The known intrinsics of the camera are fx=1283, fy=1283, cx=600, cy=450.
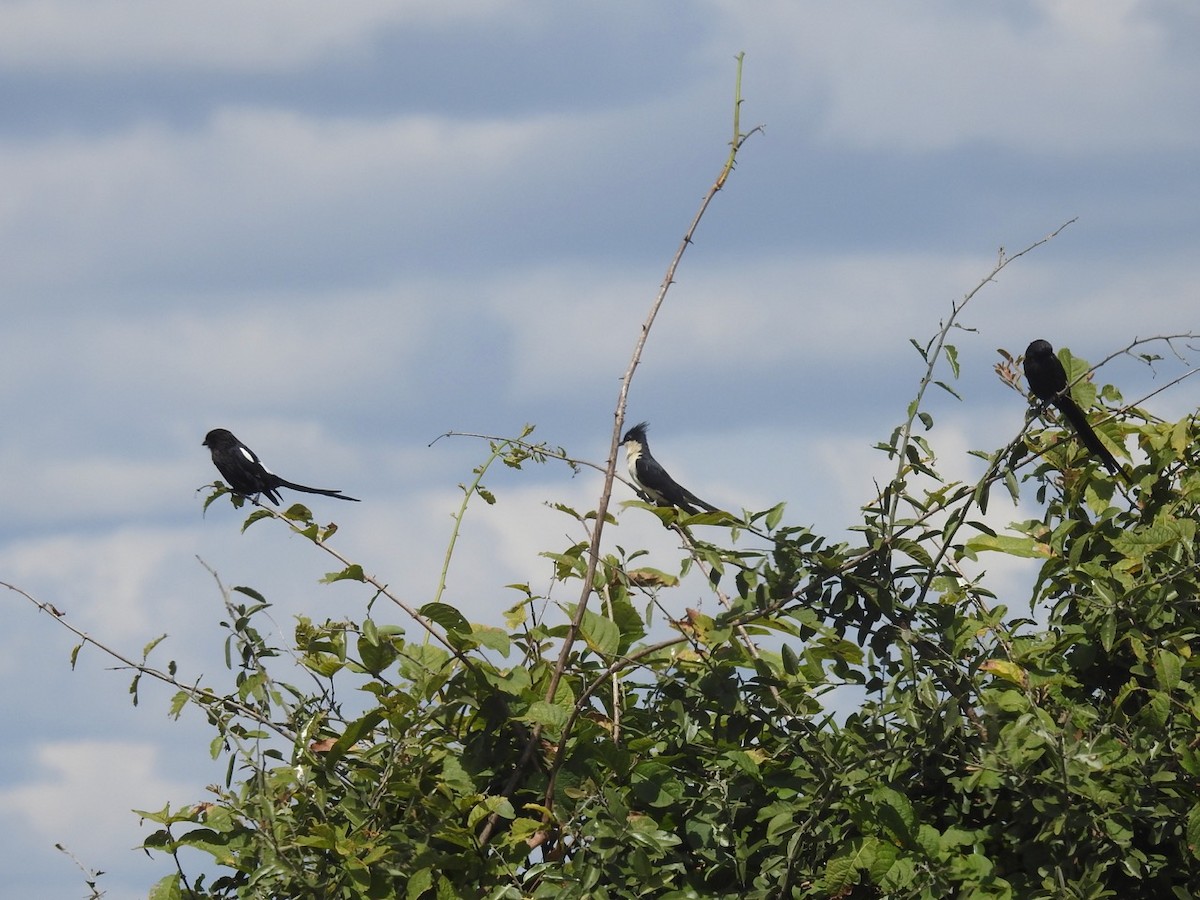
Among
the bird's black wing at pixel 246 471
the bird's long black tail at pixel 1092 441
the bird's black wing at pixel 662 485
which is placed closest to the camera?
the bird's long black tail at pixel 1092 441

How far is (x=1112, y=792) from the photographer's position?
2.88 m

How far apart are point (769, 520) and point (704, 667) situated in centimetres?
39

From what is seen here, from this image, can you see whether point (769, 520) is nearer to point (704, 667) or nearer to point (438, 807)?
point (704, 667)

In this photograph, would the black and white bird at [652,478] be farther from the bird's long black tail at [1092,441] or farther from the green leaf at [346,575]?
the green leaf at [346,575]

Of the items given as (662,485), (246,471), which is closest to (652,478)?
(662,485)

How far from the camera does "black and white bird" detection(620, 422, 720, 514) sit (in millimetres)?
8250

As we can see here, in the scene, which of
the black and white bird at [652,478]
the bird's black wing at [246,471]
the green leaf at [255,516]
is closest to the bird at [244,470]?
the bird's black wing at [246,471]

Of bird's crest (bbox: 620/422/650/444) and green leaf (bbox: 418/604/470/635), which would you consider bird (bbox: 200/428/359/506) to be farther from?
green leaf (bbox: 418/604/470/635)

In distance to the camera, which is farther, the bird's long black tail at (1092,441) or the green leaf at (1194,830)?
the bird's long black tail at (1092,441)

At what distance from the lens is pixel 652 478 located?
27.6 ft

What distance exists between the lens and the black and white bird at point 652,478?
8250 millimetres

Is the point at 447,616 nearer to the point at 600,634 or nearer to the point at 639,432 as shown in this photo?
the point at 600,634

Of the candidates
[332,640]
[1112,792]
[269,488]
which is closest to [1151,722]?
[1112,792]

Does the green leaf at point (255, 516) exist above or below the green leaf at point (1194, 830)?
above
